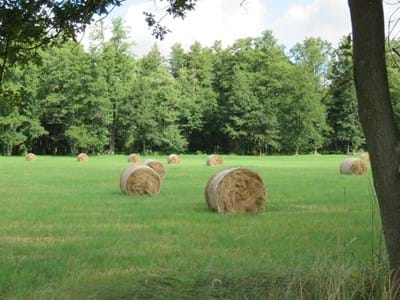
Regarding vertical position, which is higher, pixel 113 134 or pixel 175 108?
pixel 175 108

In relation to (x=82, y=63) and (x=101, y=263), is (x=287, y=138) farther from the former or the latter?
(x=101, y=263)

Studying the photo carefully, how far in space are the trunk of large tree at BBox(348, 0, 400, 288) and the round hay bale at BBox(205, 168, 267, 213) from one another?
9847mm

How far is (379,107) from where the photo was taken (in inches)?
173

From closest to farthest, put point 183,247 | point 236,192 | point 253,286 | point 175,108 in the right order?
point 253,286 → point 183,247 → point 236,192 → point 175,108

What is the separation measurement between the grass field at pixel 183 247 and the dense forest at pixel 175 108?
56147mm

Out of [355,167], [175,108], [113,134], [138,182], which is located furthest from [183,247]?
[175,108]

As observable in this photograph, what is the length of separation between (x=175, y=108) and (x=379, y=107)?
79.0 m

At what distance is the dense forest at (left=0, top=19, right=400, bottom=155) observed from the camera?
74625mm

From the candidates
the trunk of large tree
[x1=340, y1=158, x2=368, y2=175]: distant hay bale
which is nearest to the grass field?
the trunk of large tree

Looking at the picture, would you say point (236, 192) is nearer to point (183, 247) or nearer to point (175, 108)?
point (183, 247)

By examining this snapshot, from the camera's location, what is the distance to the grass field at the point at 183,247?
186 inches

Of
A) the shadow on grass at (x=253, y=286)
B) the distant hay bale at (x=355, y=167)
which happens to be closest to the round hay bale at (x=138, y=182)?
the shadow on grass at (x=253, y=286)

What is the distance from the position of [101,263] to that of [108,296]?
3.10 m

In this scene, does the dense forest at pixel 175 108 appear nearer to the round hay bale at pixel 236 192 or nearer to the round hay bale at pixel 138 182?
the round hay bale at pixel 138 182
